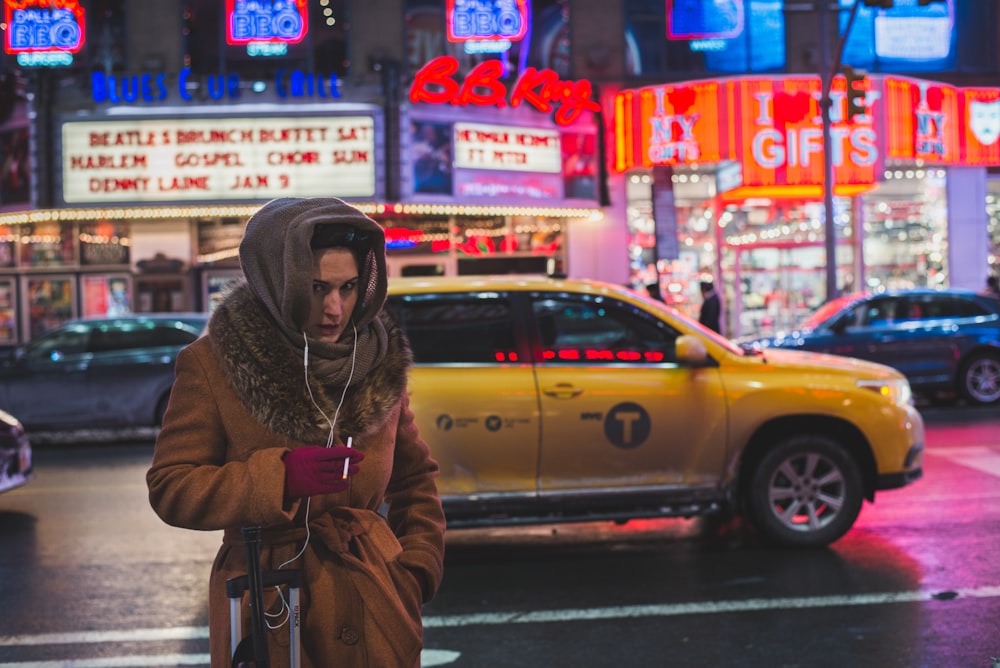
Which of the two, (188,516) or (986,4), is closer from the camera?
(188,516)

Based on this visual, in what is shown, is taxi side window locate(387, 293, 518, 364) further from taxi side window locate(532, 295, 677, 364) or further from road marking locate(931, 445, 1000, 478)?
road marking locate(931, 445, 1000, 478)

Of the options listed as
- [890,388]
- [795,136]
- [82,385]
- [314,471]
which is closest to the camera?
[314,471]

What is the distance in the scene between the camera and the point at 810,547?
7.39 metres

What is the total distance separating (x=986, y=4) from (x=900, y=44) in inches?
100

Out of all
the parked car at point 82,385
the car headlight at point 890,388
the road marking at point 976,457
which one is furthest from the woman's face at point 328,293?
the parked car at point 82,385

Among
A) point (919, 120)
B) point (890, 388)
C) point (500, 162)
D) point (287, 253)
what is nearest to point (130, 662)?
point (287, 253)

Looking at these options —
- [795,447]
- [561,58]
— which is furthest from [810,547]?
[561,58]

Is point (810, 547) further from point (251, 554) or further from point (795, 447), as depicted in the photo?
point (251, 554)

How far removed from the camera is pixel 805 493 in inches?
291

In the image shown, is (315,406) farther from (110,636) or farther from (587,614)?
(110,636)

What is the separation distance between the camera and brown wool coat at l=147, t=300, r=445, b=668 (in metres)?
2.42

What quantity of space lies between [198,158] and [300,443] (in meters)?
18.4

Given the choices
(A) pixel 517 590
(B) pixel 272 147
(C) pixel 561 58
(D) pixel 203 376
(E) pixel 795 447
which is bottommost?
(A) pixel 517 590

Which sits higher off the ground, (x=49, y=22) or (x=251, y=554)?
(x=49, y=22)
